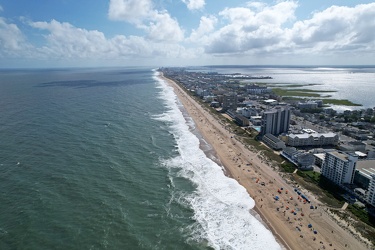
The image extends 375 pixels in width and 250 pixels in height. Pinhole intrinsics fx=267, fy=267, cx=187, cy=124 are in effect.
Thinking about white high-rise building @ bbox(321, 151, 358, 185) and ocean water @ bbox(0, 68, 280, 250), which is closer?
ocean water @ bbox(0, 68, 280, 250)

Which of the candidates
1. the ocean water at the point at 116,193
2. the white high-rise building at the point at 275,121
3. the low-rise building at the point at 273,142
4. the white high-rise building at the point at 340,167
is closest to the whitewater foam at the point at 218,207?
the ocean water at the point at 116,193

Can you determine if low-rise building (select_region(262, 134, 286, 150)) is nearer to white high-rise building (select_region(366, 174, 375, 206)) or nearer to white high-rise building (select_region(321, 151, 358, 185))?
white high-rise building (select_region(321, 151, 358, 185))

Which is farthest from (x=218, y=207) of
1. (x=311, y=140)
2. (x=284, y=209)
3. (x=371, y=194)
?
(x=311, y=140)

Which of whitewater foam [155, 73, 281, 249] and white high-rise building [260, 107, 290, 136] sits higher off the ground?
white high-rise building [260, 107, 290, 136]

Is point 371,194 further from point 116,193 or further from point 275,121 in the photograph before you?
point 116,193

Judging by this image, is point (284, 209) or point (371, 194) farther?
point (371, 194)

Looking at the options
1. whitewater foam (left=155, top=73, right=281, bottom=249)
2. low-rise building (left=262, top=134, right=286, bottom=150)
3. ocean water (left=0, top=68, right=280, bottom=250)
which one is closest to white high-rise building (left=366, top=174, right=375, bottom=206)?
whitewater foam (left=155, top=73, right=281, bottom=249)
